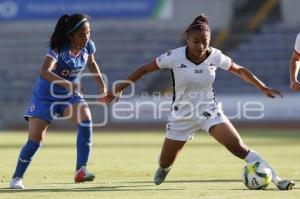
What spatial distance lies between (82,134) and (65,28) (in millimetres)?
1276

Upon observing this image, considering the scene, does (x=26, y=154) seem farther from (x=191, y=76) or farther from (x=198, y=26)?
(x=198, y=26)

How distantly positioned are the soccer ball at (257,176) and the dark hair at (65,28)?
8.53 feet

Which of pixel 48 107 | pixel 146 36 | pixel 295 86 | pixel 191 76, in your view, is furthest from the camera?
pixel 146 36

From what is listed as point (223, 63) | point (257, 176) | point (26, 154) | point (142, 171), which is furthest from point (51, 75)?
point (142, 171)

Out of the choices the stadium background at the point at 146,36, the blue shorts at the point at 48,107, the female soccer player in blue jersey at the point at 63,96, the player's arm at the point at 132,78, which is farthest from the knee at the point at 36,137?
the stadium background at the point at 146,36

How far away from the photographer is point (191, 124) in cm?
1006

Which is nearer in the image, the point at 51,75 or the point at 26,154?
the point at 51,75

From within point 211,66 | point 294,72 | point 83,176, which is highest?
point 211,66

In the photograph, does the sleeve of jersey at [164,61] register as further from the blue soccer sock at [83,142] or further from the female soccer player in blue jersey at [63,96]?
the blue soccer sock at [83,142]

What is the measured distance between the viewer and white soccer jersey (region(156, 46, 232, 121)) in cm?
984

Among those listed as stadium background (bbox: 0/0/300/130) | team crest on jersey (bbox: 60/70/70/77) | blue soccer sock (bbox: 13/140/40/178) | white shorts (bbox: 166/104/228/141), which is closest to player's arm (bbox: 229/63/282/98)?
white shorts (bbox: 166/104/228/141)

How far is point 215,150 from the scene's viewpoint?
18.2 m

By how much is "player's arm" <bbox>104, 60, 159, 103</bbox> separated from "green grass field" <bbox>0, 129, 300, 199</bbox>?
41.5 inches

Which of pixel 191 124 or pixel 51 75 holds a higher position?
pixel 51 75
